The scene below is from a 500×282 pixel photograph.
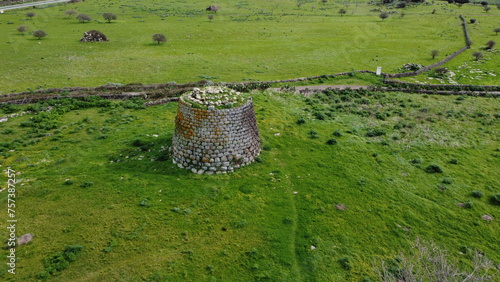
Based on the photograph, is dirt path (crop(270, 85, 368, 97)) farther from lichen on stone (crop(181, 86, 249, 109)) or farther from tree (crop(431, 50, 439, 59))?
tree (crop(431, 50, 439, 59))

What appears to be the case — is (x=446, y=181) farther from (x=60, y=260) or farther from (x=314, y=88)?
(x=60, y=260)

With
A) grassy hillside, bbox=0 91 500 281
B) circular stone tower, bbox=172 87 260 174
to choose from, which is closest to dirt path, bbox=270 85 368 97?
grassy hillside, bbox=0 91 500 281

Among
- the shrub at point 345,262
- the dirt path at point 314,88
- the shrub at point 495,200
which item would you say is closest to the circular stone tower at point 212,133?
the shrub at point 345,262

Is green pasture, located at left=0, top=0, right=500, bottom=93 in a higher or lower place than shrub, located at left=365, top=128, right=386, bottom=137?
higher

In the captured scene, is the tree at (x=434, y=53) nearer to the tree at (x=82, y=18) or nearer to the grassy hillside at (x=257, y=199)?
the grassy hillside at (x=257, y=199)

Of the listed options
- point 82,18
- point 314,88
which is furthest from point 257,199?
point 82,18

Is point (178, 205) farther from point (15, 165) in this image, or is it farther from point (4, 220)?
point (15, 165)
